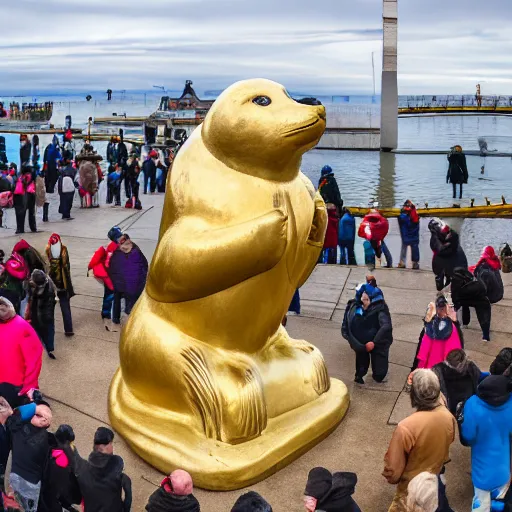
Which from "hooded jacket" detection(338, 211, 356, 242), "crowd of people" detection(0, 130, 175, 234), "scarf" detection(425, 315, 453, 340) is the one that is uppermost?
"crowd of people" detection(0, 130, 175, 234)

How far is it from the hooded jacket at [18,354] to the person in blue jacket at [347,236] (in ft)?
20.9

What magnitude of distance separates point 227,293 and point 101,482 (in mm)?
1598

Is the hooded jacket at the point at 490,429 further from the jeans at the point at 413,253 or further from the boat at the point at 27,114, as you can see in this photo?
the boat at the point at 27,114

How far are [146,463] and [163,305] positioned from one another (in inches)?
46.8

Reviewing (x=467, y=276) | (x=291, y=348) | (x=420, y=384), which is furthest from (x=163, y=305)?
(x=467, y=276)

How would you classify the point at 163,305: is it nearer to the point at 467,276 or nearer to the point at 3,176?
the point at 467,276

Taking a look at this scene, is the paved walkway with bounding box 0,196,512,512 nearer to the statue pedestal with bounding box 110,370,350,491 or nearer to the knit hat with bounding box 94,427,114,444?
the statue pedestal with bounding box 110,370,350,491

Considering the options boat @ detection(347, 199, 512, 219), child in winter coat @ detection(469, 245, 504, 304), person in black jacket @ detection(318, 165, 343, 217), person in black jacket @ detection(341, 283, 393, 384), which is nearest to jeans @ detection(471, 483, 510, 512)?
person in black jacket @ detection(341, 283, 393, 384)

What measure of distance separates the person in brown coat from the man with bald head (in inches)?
54.0

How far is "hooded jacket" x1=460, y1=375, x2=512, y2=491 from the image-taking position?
16.1 ft

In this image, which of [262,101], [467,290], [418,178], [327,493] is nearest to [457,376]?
[327,493]

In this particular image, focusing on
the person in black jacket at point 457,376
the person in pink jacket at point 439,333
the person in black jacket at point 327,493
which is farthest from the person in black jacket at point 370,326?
the person in black jacket at point 327,493

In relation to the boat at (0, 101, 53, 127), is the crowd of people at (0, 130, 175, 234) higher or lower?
lower

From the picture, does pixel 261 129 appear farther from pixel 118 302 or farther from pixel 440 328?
pixel 118 302
